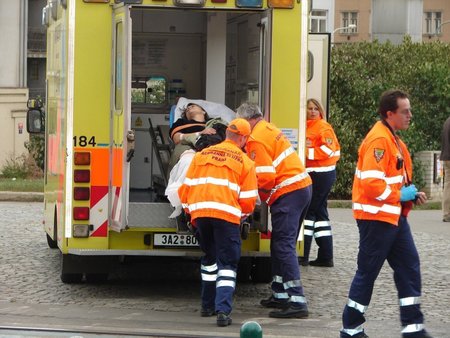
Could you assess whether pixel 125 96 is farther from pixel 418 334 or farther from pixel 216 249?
pixel 418 334

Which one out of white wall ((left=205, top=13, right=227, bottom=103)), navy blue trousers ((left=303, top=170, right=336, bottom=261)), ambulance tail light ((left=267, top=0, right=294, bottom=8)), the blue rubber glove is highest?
ambulance tail light ((left=267, top=0, right=294, bottom=8))

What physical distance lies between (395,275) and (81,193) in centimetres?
324

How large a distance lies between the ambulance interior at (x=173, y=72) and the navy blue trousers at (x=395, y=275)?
2627mm

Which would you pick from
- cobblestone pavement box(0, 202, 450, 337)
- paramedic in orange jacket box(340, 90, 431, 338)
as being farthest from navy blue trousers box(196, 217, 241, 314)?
paramedic in orange jacket box(340, 90, 431, 338)

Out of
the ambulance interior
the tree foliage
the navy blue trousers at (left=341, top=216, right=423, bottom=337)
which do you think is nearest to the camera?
the navy blue trousers at (left=341, top=216, right=423, bottom=337)

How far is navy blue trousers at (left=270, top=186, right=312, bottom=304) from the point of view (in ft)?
34.1

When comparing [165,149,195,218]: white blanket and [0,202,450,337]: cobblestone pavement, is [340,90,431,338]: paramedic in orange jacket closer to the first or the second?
[0,202,450,337]: cobblestone pavement

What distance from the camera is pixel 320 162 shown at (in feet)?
43.7

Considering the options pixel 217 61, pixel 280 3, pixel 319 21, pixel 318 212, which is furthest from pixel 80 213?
pixel 319 21

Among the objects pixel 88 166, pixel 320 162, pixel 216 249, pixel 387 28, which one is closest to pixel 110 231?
pixel 88 166

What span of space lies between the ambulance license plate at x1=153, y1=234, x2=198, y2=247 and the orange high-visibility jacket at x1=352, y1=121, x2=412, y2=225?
8.33ft

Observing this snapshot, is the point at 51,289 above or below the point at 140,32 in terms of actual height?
below

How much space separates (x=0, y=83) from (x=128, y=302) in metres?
31.7

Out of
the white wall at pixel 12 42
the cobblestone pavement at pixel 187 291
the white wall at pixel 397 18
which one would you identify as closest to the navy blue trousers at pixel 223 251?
the cobblestone pavement at pixel 187 291
